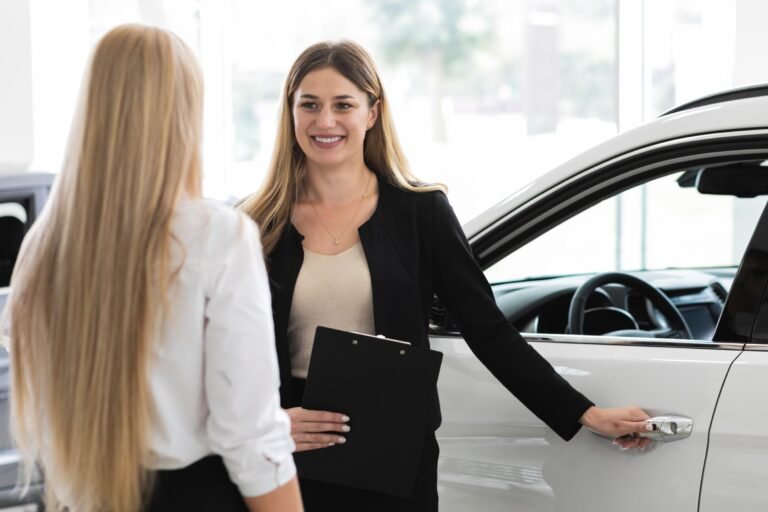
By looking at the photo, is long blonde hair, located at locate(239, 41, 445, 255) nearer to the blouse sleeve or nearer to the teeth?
the teeth

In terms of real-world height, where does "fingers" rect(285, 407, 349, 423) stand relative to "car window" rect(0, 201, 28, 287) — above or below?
below

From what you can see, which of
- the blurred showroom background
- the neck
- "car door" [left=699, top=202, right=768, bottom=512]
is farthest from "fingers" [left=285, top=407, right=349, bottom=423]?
the blurred showroom background

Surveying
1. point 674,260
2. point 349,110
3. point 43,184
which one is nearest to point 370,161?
point 349,110

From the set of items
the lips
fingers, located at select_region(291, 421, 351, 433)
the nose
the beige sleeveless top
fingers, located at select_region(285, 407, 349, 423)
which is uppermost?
the nose

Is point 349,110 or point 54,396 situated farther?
point 349,110

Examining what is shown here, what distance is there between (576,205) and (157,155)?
4.02 feet

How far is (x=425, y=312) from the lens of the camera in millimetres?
2461

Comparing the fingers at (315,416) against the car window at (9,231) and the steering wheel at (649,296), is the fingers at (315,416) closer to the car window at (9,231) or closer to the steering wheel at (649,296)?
the steering wheel at (649,296)

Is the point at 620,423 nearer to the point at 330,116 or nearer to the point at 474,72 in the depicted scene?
the point at 330,116

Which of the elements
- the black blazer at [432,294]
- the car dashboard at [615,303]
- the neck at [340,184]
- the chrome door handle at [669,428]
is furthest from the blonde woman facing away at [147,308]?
the car dashboard at [615,303]

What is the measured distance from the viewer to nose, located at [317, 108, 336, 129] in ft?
8.02

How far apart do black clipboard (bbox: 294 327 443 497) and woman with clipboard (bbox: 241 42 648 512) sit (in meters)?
0.04

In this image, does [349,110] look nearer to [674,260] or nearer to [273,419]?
[273,419]

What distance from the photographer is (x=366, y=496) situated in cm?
241
